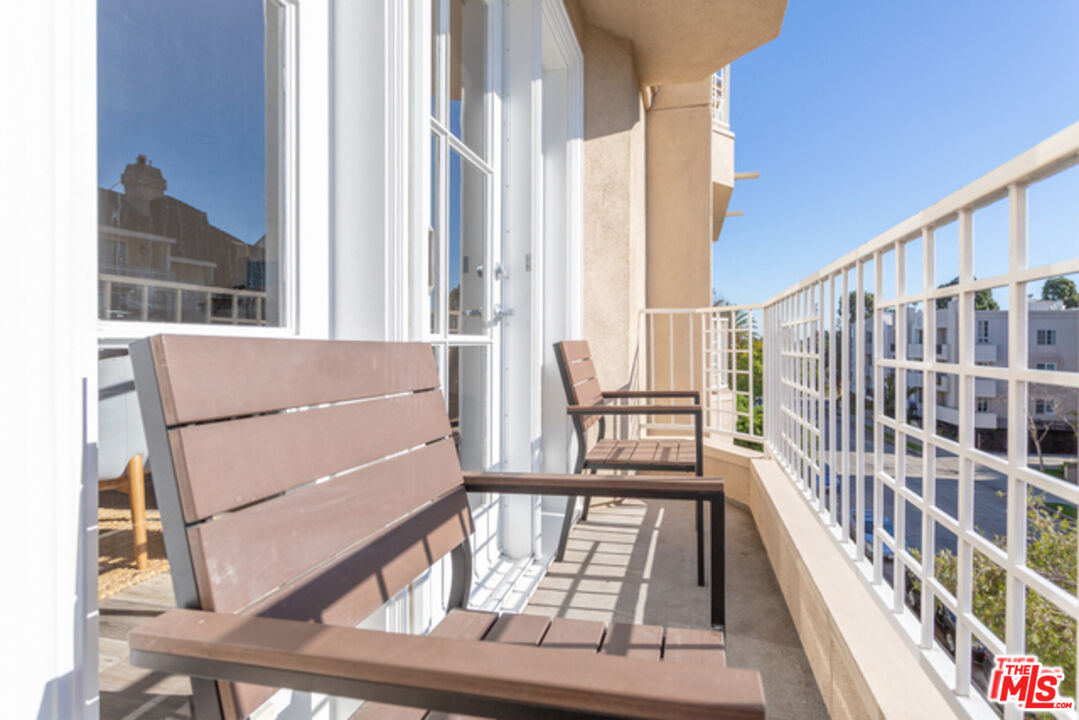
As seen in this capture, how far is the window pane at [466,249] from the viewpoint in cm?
191

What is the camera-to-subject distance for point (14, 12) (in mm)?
594

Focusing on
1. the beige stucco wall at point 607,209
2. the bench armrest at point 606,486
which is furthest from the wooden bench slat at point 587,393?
the bench armrest at point 606,486

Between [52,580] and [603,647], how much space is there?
75cm

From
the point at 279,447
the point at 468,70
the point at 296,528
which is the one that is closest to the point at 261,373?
the point at 279,447

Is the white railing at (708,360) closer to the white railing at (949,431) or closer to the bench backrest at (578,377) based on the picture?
the bench backrest at (578,377)

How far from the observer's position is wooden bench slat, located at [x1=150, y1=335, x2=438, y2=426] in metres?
0.63

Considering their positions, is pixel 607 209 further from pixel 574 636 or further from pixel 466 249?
pixel 574 636

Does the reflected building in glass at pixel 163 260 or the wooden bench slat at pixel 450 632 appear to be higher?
the reflected building in glass at pixel 163 260

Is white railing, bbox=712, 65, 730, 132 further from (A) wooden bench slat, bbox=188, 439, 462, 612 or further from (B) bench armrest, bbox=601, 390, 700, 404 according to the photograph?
(A) wooden bench slat, bbox=188, 439, 462, 612

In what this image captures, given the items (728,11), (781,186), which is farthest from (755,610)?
(781,186)

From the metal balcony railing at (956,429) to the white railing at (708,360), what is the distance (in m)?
1.65

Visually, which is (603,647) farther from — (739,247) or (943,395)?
(739,247)

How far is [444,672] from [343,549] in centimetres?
44

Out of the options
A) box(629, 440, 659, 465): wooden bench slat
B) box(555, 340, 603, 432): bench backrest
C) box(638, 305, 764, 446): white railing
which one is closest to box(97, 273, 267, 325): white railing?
box(555, 340, 603, 432): bench backrest
